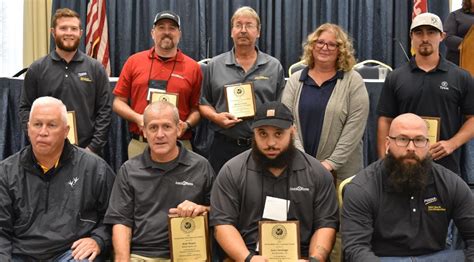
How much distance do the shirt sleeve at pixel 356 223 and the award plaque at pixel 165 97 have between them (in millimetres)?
1644

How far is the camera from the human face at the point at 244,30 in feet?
15.0

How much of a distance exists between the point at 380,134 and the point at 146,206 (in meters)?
1.73

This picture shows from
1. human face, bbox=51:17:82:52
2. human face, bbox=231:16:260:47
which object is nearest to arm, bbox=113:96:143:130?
human face, bbox=51:17:82:52

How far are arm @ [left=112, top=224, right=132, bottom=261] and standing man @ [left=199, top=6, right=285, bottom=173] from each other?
3.85ft

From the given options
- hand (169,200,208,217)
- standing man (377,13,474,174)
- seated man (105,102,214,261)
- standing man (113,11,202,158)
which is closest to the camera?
hand (169,200,208,217)

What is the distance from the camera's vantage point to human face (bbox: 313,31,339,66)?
A: 4242 mm

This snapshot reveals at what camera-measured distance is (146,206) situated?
12.2ft

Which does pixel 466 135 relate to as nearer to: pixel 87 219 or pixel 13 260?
pixel 87 219

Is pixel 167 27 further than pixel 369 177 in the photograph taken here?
Yes

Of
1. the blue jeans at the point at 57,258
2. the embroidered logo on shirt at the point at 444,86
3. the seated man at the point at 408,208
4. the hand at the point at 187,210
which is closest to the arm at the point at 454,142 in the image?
the embroidered logo on shirt at the point at 444,86

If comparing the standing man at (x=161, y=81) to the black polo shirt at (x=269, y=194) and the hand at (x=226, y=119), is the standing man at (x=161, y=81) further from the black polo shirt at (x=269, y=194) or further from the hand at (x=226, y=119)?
the black polo shirt at (x=269, y=194)

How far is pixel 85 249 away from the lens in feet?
11.6

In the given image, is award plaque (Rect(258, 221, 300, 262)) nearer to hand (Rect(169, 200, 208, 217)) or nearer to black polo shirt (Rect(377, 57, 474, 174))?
hand (Rect(169, 200, 208, 217))

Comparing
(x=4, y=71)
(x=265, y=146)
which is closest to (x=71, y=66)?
(x=265, y=146)
